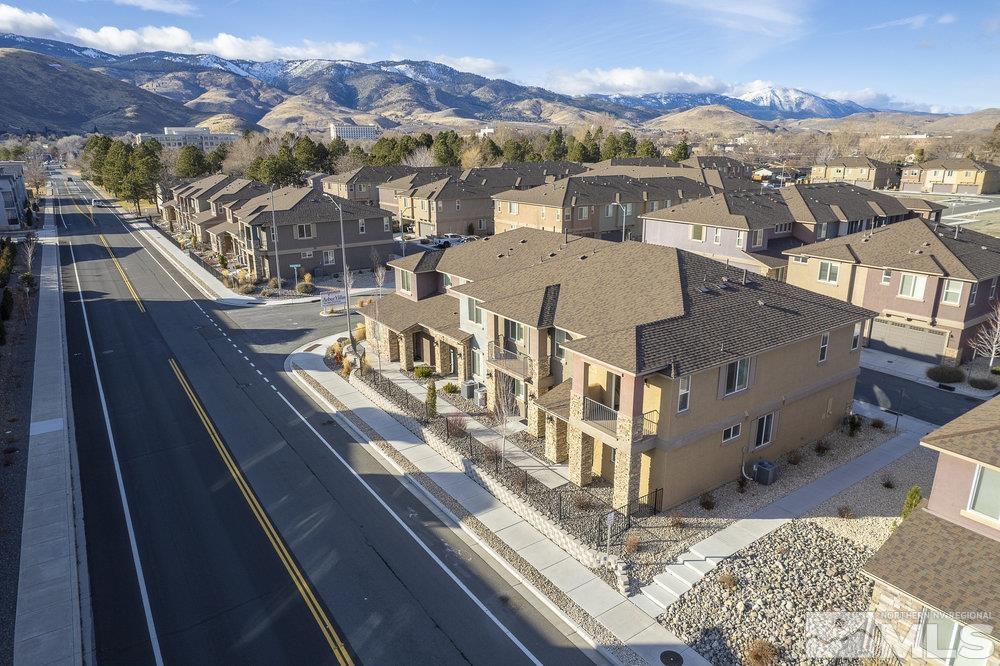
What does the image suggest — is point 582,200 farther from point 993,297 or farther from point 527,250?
point 993,297

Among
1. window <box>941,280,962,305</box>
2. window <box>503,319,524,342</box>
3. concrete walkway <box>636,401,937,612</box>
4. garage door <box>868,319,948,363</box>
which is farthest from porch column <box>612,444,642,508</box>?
window <box>941,280,962,305</box>

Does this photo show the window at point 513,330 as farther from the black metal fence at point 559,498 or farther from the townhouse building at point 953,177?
the townhouse building at point 953,177

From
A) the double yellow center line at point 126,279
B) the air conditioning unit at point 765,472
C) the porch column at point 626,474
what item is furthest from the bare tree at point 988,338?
the double yellow center line at point 126,279

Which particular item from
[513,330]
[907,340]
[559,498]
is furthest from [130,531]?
[907,340]

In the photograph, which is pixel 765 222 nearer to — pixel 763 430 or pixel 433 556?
pixel 763 430

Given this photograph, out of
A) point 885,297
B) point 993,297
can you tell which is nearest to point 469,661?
point 885,297

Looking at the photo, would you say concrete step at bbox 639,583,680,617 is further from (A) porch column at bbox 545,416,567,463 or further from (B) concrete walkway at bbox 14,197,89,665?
(B) concrete walkway at bbox 14,197,89,665
